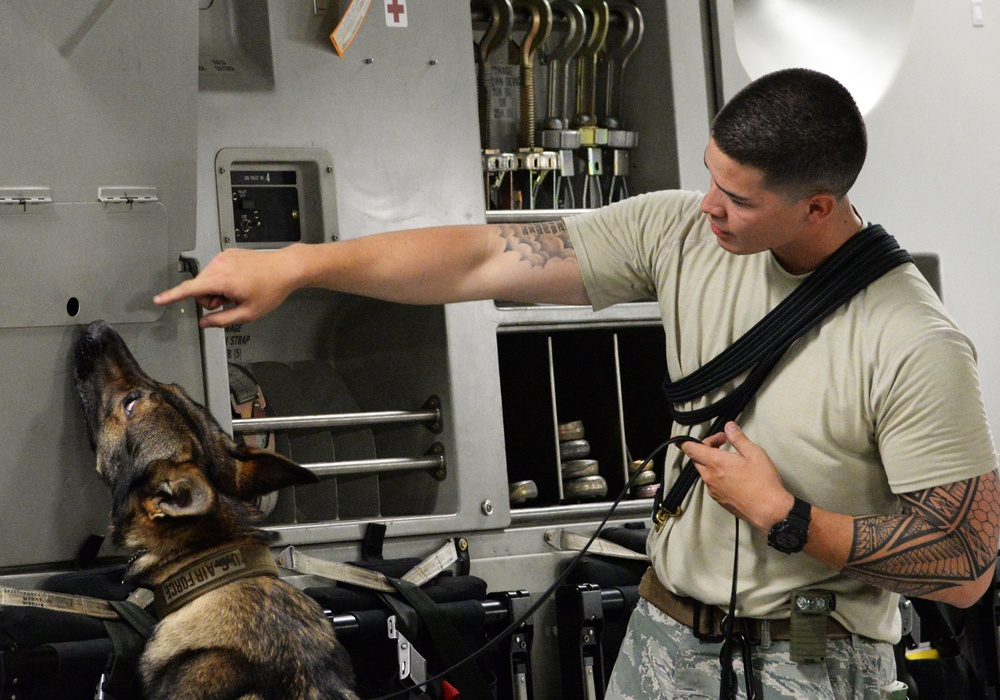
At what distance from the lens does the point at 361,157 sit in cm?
252

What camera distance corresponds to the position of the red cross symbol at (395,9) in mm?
2547

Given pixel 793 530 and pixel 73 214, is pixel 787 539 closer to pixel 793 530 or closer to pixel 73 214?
pixel 793 530

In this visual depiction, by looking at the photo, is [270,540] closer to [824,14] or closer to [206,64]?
[206,64]

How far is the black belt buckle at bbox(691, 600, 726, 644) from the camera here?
70.8 inches

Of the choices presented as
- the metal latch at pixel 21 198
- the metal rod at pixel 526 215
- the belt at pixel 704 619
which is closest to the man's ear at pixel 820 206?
the belt at pixel 704 619

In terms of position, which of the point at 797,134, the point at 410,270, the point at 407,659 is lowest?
the point at 407,659

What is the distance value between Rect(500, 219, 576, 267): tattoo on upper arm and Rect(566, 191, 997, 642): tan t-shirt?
1.1 inches

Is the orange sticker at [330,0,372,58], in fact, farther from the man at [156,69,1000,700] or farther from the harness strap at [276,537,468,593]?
the harness strap at [276,537,468,593]

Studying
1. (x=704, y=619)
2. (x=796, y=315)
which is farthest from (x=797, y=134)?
(x=704, y=619)

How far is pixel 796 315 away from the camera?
68.0 inches

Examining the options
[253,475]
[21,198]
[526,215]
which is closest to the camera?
[21,198]

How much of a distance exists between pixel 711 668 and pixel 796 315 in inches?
22.8

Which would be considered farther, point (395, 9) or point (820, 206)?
point (395, 9)

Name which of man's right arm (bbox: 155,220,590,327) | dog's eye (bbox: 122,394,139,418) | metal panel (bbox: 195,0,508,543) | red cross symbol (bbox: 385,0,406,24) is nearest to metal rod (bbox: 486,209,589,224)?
metal panel (bbox: 195,0,508,543)
